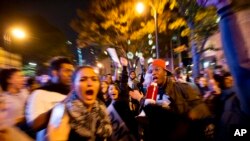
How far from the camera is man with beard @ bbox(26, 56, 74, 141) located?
3.78m

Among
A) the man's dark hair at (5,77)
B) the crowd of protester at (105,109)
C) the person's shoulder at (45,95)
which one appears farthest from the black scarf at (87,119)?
the man's dark hair at (5,77)

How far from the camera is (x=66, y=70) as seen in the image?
434 centimetres

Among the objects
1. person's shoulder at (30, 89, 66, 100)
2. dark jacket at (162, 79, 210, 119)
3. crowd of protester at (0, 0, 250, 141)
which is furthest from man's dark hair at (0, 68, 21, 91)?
dark jacket at (162, 79, 210, 119)

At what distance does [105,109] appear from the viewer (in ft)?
11.3

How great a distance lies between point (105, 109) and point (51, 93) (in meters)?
0.92

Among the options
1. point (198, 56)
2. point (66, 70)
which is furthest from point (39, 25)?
point (66, 70)

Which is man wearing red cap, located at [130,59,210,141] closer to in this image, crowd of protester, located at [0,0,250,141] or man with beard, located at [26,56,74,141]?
crowd of protester, located at [0,0,250,141]

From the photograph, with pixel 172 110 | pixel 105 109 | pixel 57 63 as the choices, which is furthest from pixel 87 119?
pixel 172 110

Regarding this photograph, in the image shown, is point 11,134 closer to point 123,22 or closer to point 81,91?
point 81,91

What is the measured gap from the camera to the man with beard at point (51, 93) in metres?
3.78

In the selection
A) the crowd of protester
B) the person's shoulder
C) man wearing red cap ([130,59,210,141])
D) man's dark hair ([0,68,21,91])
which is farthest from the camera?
man's dark hair ([0,68,21,91])

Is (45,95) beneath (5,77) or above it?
beneath

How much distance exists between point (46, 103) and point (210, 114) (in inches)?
74.6

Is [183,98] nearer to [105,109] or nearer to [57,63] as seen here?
[105,109]
